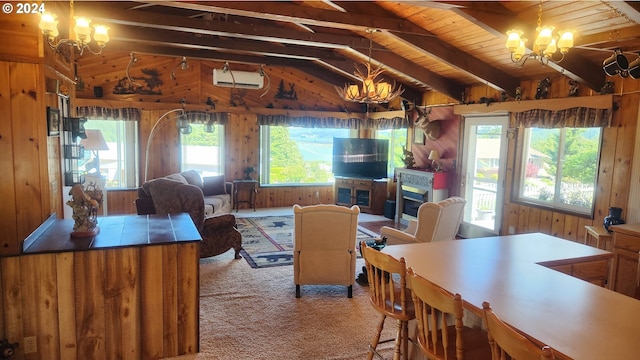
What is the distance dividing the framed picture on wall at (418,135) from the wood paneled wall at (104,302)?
226 inches

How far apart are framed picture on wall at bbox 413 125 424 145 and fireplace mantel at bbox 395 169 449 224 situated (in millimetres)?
664

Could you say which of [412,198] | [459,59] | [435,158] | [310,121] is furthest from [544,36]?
[310,121]

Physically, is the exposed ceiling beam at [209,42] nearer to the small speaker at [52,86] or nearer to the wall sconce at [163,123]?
the wall sconce at [163,123]

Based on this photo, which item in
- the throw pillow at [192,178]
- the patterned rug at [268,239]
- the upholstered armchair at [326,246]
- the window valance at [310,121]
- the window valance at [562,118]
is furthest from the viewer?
the window valance at [310,121]

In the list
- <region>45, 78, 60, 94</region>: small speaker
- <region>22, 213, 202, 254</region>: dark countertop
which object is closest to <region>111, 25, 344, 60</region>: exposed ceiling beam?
<region>45, 78, 60, 94</region>: small speaker

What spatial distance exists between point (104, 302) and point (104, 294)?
57 millimetres

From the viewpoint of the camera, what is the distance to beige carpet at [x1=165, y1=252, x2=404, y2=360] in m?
3.04

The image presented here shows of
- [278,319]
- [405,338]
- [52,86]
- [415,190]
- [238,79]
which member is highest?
[238,79]

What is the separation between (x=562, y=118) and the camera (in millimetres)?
5016

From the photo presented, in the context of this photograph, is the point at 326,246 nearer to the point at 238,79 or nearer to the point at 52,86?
the point at 52,86

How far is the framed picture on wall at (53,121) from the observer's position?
2944 mm

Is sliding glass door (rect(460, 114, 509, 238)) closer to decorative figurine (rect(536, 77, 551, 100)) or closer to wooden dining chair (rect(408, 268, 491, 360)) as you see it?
decorative figurine (rect(536, 77, 551, 100))

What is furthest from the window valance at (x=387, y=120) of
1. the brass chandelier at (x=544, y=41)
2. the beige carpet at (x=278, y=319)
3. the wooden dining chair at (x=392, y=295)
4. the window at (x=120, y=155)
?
the wooden dining chair at (x=392, y=295)

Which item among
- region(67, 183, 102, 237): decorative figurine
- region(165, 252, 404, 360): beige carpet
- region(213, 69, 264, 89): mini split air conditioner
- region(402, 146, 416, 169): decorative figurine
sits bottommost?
region(165, 252, 404, 360): beige carpet
